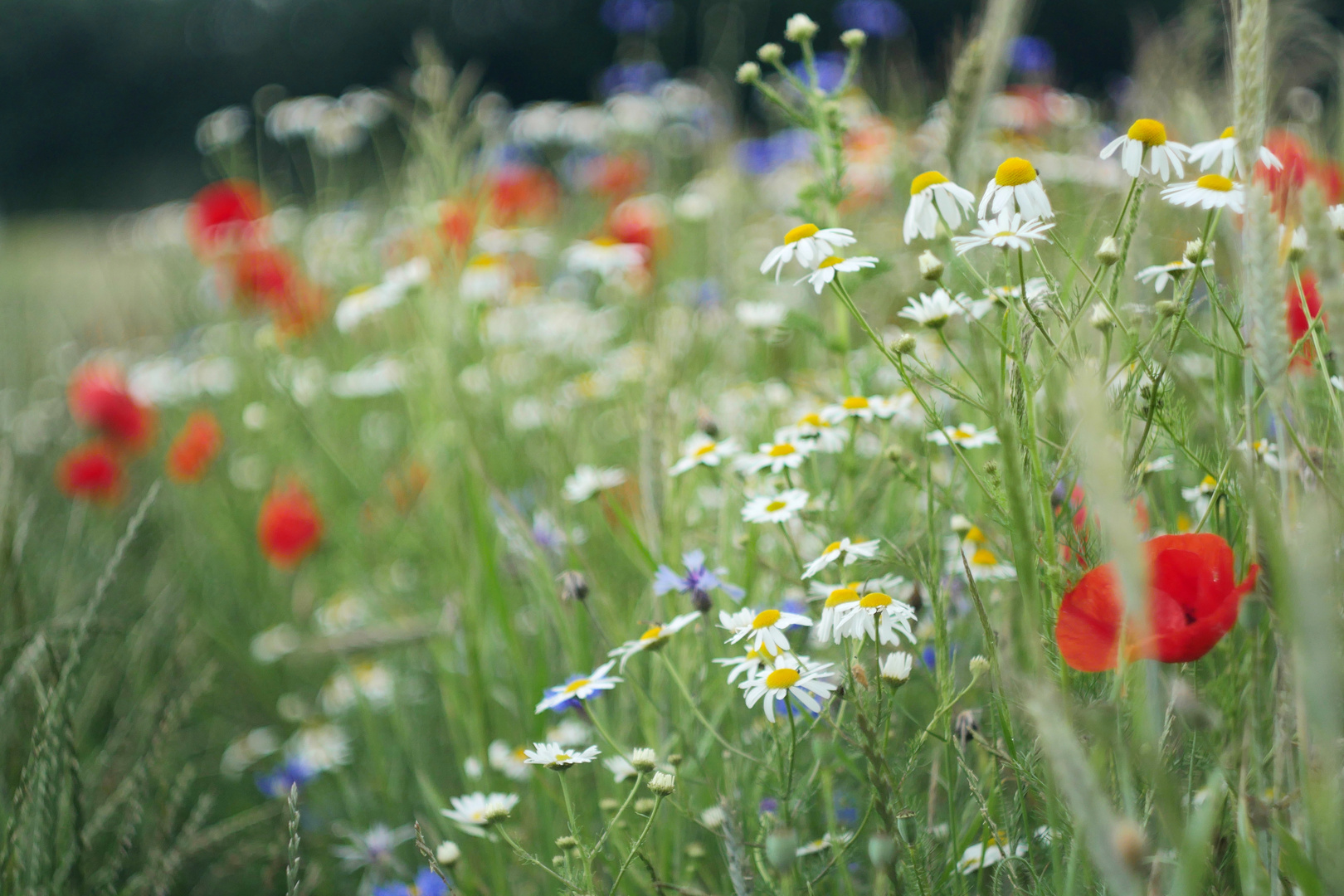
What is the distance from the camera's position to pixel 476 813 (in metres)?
A: 0.73

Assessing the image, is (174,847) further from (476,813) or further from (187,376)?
(187,376)

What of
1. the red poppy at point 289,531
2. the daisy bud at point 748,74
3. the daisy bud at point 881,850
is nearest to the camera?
the daisy bud at point 881,850

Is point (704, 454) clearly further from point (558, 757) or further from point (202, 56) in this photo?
point (202, 56)

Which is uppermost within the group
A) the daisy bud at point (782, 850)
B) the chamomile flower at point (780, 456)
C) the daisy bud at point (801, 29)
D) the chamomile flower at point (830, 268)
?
the daisy bud at point (801, 29)

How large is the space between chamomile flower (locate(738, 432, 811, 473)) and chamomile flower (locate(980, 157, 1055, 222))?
241mm

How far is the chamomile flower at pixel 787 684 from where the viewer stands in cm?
54

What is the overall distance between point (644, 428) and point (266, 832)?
2.33 ft

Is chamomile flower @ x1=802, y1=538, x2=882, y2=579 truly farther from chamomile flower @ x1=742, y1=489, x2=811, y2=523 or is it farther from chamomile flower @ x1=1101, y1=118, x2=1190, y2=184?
chamomile flower @ x1=1101, y1=118, x2=1190, y2=184

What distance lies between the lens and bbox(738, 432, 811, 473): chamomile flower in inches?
28.3

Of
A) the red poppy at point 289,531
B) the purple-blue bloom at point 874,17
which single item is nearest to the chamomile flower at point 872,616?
the red poppy at point 289,531

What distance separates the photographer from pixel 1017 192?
21.4 inches

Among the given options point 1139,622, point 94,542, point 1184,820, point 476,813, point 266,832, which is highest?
point 1139,622

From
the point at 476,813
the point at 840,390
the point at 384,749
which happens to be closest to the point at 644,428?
the point at 840,390

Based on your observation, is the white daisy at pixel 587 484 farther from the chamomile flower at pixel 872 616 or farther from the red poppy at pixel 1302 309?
the red poppy at pixel 1302 309
